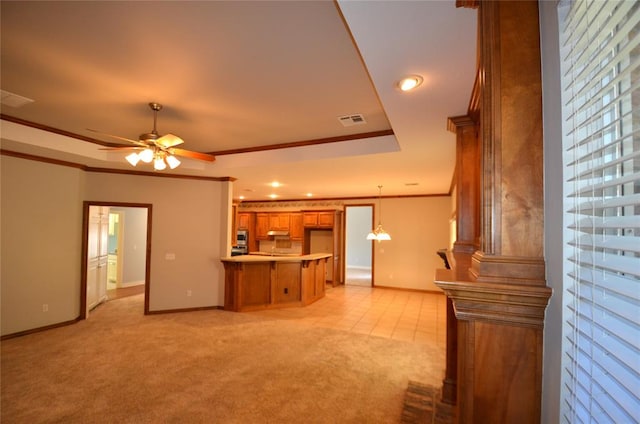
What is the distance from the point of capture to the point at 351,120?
311cm

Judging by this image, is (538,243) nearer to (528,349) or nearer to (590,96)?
(528,349)

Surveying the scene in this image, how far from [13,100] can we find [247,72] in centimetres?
237

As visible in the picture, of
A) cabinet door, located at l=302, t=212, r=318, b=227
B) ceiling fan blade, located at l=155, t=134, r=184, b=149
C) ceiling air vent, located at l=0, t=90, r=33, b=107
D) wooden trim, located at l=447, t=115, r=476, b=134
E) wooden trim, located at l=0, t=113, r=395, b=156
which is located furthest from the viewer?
cabinet door, located at l=302, t=212, r=318, b=227

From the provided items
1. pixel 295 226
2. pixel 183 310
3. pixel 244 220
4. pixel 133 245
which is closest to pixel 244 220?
pixel 244 220

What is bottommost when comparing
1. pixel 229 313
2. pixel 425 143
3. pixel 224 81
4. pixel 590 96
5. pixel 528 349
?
pixel 229 313

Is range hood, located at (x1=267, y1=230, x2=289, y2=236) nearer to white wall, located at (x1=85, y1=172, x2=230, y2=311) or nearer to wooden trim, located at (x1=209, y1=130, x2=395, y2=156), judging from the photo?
white wall, located at (x1=85, y1=172, x2=230, y2=311)

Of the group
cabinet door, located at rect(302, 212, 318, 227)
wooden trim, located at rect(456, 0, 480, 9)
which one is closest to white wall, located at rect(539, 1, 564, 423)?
wooden trim, located at rect(456, 0, 480, 9)

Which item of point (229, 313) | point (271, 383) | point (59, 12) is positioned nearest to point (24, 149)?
point (59, 12)

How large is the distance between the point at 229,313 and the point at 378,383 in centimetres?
308

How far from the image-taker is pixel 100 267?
5664 millimetres

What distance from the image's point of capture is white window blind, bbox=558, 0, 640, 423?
60 cm

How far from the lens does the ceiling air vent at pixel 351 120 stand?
3.01m

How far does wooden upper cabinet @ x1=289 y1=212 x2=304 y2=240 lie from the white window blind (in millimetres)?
7743

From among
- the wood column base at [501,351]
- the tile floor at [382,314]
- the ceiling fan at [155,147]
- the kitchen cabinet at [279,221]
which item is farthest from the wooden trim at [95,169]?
the wood column base at [501,351]
